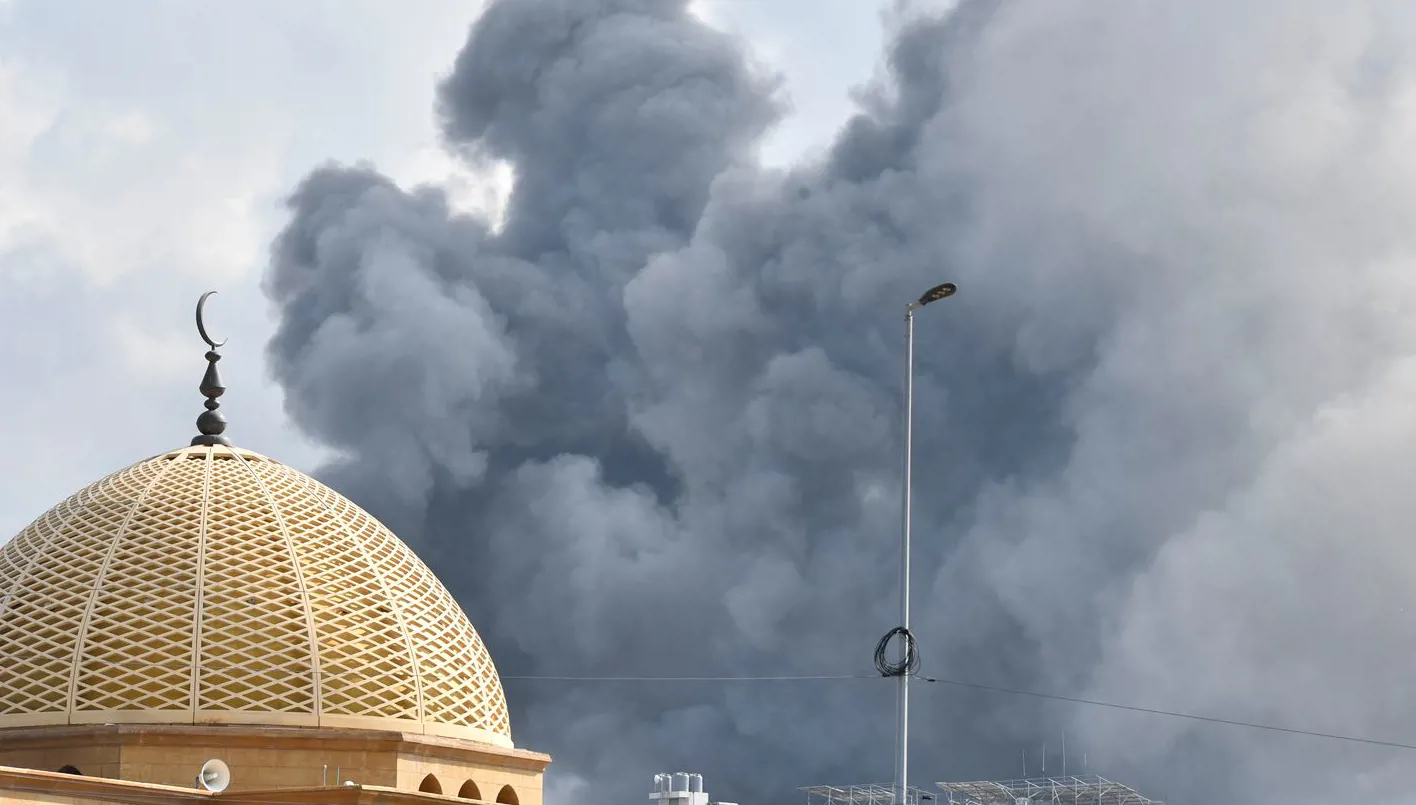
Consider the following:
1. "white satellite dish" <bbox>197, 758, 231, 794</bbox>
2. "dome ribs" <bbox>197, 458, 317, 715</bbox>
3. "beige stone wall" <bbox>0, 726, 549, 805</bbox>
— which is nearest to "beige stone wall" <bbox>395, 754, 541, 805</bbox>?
"beige stone wall" <bbox>0, 726, 549, 805</bbox>

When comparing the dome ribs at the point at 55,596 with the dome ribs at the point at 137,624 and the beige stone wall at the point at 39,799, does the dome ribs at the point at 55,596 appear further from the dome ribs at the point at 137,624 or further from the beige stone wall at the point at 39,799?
the beige stone wall at the point at 39,799

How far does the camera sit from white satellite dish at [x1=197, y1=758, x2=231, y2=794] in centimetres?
2667

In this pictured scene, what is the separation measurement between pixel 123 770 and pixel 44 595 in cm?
304

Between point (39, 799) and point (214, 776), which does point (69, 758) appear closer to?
point (214, 776)

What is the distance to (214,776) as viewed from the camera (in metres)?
26.8

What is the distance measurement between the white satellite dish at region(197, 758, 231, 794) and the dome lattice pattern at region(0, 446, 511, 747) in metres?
1.04

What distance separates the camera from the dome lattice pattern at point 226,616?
1105 inches

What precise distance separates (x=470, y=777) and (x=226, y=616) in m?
3.44

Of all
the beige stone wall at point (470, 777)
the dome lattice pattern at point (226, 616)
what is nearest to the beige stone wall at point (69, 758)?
the dome lattice pattern at point (226, 616)

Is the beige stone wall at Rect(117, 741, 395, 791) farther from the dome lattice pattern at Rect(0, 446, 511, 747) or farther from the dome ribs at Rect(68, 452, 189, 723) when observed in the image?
the dome ribs at Rect(68, 452, 189, 723)

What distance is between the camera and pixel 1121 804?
51875 mm

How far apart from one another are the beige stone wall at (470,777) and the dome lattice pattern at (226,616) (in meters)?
0.51

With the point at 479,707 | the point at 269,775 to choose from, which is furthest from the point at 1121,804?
the point at 269,775

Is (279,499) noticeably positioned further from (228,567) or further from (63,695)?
(63,695)
